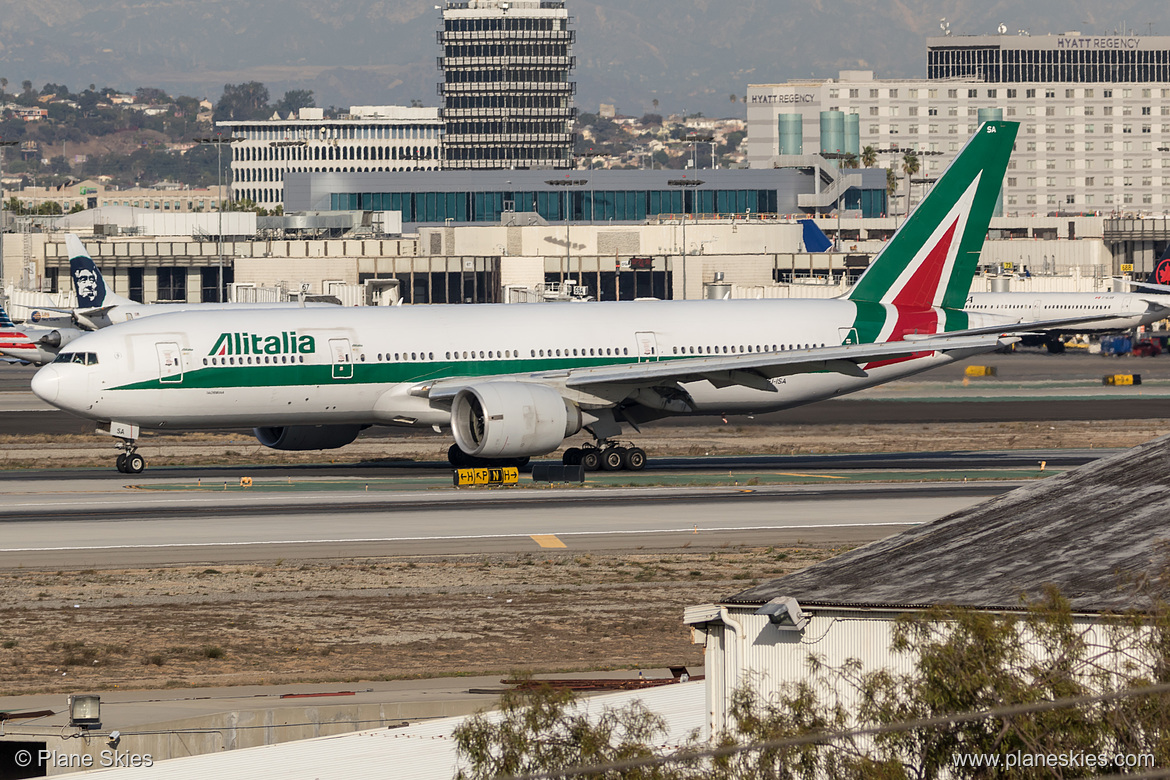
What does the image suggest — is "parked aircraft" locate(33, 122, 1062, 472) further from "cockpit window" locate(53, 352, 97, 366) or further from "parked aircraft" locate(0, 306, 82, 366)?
"parked aircraft" locate(0, 306, 82, 366)

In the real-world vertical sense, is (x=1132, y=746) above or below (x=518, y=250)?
below

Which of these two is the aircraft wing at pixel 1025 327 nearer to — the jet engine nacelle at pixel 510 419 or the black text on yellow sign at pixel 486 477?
the jet engine nacelle at pixel 510 419

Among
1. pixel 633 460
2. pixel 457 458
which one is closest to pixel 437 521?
pixel 633 460

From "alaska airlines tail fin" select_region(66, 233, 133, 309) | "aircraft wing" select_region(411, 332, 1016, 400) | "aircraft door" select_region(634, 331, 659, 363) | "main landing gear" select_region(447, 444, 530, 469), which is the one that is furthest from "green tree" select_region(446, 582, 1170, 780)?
"alaska airlines tail fin" select_region(66, 233, 133, 309)

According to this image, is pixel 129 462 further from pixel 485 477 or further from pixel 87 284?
pixel 87 284

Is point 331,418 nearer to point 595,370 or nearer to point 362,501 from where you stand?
point 362,501

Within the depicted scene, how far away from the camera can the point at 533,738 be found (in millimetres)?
13609

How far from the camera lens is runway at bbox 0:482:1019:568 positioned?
34562 mm

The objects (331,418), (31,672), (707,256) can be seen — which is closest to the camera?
(31,672)

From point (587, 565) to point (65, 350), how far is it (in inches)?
765

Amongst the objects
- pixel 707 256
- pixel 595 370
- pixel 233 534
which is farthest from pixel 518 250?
pixel 233 534

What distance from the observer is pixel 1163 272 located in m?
123

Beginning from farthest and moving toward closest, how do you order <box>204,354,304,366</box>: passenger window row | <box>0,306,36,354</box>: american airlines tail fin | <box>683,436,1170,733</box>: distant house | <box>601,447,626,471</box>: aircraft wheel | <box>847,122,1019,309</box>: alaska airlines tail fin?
1. <box>0,306,36,354</box>: american airlines tail fin
2. <box>847,122,1019,309</box>: alaska airlines tail fin
3. <box>601,447,626,471</box>: aircraft wheel
4. <box>204,354,304,366</box>: passenger window row
5. <box>683,436,1170,733</box>: distant house

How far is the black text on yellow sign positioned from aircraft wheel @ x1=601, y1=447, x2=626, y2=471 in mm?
3449
